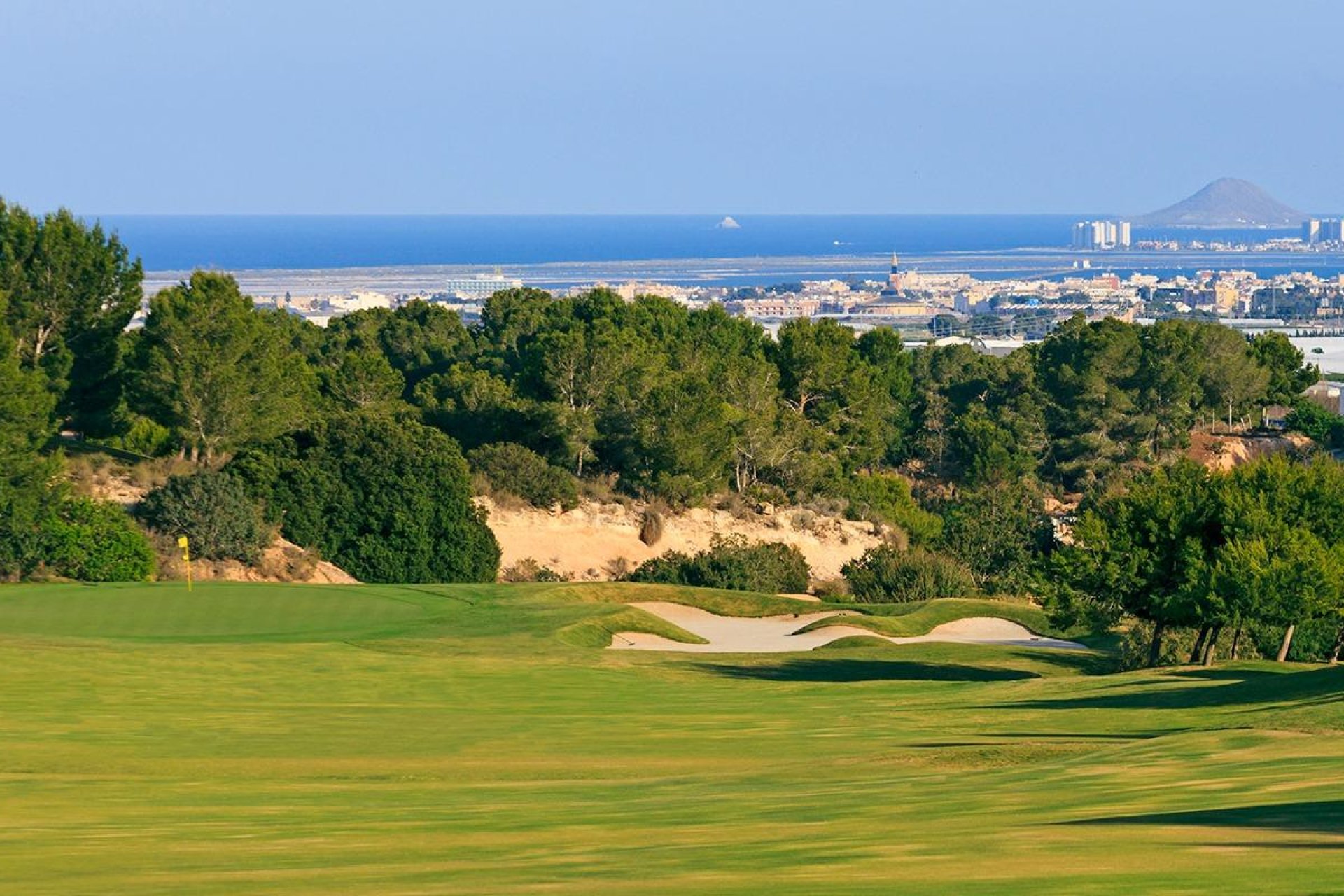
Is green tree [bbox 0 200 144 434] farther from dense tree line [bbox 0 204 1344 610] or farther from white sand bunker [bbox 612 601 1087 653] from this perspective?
white sand bunker [bbox 612 601 1087 653]

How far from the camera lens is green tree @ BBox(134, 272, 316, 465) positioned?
145ft

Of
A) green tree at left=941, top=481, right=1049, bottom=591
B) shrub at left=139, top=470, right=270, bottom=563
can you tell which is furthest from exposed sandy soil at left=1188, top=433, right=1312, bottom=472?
shrub at left=139, top=470, right=270, bottom=563

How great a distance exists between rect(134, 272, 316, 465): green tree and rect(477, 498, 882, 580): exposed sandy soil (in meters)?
7.37

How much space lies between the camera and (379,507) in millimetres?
43656

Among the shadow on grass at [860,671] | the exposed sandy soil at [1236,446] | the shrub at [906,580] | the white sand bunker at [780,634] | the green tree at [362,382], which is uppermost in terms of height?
the green tree at [362,382]

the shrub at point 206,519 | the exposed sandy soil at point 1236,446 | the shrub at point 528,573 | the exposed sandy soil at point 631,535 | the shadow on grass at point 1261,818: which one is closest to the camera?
the shadow on grass at point 1261,818

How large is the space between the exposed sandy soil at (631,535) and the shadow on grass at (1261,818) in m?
39.0

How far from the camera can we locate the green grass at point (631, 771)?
8.71 metres

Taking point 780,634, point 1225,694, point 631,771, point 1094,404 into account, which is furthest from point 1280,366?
point 631,771

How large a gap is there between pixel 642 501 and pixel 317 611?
23.1 meters

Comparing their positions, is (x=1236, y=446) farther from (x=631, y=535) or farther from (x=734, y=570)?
(x=734, y=570)

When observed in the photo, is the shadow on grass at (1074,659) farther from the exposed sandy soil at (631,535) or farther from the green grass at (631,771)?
the exposed sandy soil at (631,535)

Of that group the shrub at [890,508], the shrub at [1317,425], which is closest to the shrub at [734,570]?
the shrub at [890,508]

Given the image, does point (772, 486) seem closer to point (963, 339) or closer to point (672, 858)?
point (672, 858)
